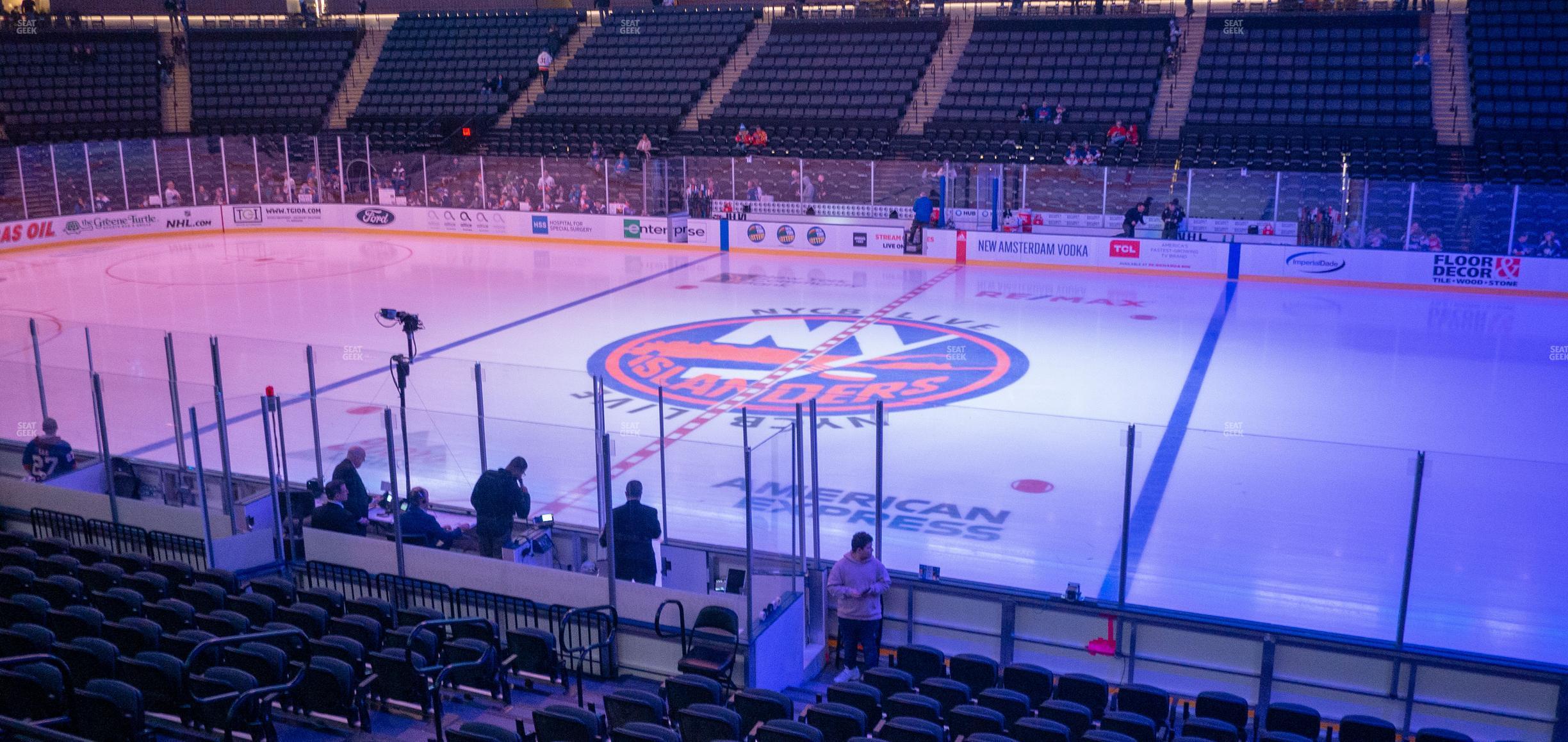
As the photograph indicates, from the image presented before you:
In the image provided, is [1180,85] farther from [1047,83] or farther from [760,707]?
[760,707]

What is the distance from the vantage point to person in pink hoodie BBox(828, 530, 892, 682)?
917 centimetres

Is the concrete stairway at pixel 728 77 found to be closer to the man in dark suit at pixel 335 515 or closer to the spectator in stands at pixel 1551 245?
the spectator in stands at pixel 1551 245

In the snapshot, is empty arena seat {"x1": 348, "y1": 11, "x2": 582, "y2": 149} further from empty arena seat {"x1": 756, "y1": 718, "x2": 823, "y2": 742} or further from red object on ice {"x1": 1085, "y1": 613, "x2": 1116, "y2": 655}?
empty arena seat {"x1": 756, "y1": 718, "x2": 823, "y2": 742}

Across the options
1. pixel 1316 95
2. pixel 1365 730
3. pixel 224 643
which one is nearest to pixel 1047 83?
pixel 1316 95

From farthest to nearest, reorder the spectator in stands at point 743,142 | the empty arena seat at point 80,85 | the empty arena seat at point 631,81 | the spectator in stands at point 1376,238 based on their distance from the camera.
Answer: the empty arena seat at point 80,85
the empty arena seat at point 631,81
the spectator in stands at point 743,142
the spectator in stands at point 1376,238

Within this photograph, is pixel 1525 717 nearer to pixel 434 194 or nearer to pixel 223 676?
pixel 223 676

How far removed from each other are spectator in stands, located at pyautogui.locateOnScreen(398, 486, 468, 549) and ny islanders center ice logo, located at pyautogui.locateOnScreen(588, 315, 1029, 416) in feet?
18.1

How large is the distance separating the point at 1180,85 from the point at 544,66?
1914 cm

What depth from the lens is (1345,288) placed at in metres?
24.7

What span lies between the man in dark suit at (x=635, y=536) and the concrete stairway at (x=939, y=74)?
25.9 metres

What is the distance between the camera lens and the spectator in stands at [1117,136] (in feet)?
101

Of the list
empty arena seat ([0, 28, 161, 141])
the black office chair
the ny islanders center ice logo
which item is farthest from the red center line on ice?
empty arena seat ([0, 28, 161, 141])

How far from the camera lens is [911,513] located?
33.6ft

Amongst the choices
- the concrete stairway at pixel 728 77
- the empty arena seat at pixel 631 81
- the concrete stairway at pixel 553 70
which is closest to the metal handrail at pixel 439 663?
the empty arena seat at pixel 631 81
